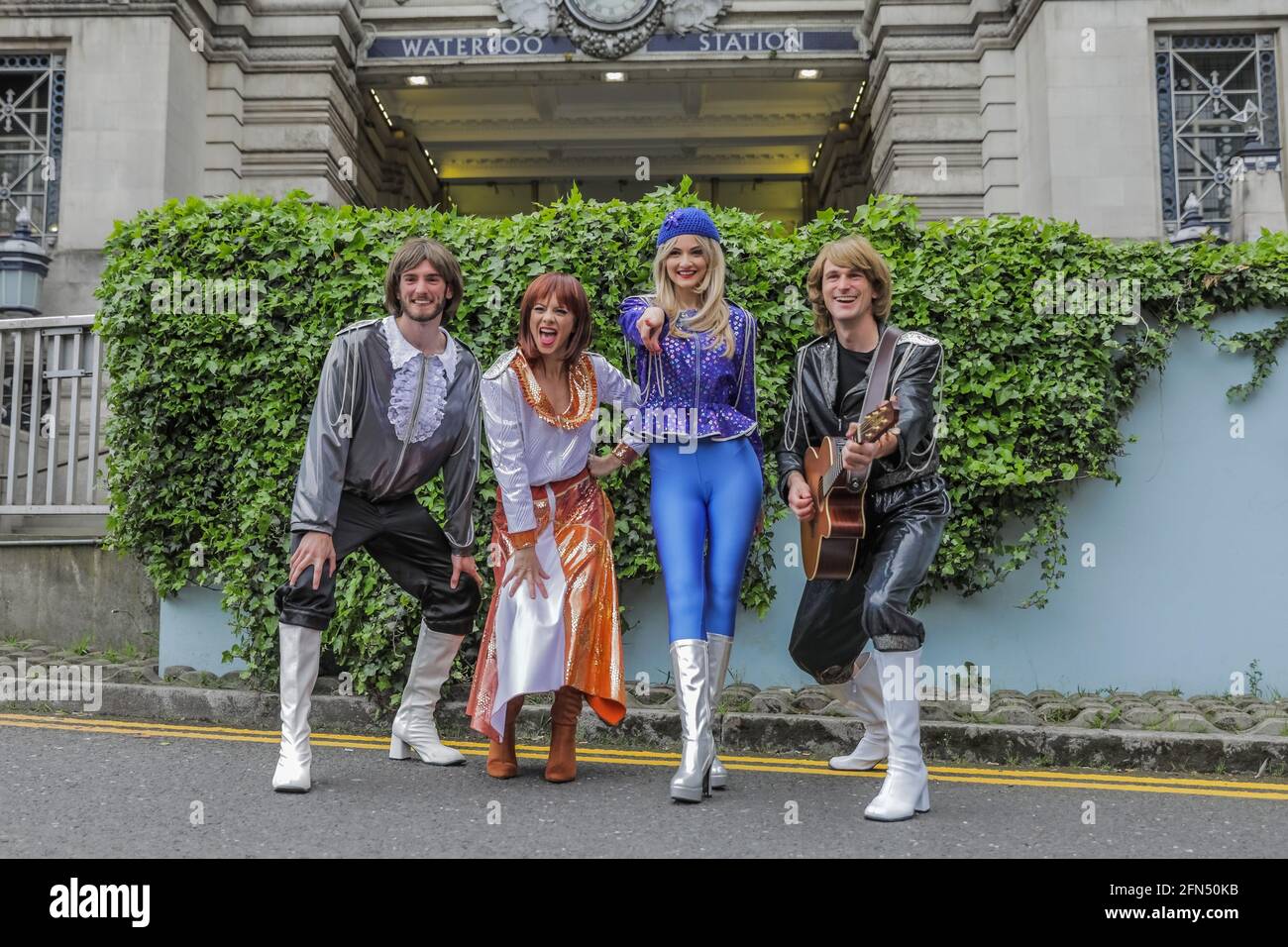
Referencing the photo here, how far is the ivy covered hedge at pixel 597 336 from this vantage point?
6129 millimetres

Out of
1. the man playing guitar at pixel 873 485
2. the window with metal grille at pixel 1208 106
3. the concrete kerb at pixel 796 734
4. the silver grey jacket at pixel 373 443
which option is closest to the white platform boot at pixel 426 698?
the silver grey jacket at pixel 373 443

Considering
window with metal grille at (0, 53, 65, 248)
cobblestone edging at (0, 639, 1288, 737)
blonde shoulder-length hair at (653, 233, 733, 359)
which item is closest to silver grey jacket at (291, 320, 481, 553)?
blonde shoulder-length hair at (653, 233, 733, 359)

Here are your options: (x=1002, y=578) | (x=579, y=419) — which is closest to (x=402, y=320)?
(x=579, y=419)

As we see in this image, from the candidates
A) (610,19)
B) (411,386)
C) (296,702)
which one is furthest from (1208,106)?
(296,702)

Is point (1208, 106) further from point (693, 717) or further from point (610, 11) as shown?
point (693, 717)

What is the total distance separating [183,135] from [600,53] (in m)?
6.24

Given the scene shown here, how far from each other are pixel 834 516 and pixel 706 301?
0.94m

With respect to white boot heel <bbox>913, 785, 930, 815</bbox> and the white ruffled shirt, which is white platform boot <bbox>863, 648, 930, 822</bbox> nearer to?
white boot heel <bbox>913, 785, 930, 815</bbox>

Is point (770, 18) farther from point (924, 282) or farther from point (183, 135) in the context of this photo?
point (924, 282)

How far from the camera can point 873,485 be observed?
4324 mm

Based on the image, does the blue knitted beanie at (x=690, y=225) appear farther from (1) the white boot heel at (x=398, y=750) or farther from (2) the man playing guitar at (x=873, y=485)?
(1) the white boot heel at (x=398, y=750)

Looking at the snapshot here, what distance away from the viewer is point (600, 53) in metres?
17.9

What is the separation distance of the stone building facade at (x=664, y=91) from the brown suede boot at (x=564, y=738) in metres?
9.82

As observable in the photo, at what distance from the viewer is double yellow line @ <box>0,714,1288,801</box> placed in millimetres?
4770
